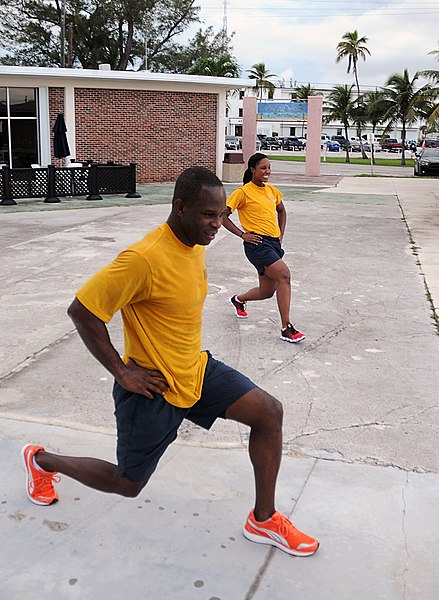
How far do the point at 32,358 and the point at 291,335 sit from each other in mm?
2179

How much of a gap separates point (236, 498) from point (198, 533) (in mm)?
365

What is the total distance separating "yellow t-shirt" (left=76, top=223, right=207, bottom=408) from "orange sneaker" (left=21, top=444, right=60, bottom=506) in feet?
2.74

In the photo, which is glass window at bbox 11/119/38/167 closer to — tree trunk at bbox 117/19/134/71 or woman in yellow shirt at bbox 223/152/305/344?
woman in yellow shirt at bbox 223/152/305/344

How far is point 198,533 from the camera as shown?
122 inches

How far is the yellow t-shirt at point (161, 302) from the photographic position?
2.52 meters

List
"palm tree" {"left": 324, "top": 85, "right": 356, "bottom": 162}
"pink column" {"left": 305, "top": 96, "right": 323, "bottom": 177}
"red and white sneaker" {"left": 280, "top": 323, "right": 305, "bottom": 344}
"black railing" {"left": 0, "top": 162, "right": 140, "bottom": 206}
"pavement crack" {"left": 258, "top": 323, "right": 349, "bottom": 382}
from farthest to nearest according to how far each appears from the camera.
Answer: "palm tree" {"left": 324, "top": 85, "right": 356, "bottom": 162} → "pink column" {"left": 305, "top": 96, "right": 323, "bottom": 177} → "black railing" {"left": 0, "top": 162, "right": 140, "bottom": 206} → "red and white sneaker" {"left": 280, "top": 323, "right": 305, "bottom": 344} → "pavement crack" {"left": 258, "top": 323, "right": 349, "bottom": 382}

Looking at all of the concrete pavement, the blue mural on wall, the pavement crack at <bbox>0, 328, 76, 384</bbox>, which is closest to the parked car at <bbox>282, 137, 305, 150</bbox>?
the blue mural on wall

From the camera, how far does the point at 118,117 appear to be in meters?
22.8

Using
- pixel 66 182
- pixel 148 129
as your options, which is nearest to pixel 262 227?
pixel 66 182

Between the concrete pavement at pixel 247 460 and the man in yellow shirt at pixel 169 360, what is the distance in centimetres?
27

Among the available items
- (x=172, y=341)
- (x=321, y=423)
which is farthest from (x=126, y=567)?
(x=321, y=423)

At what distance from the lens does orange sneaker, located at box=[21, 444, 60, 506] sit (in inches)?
128

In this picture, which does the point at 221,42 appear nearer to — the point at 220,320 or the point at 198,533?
the point at 220,320

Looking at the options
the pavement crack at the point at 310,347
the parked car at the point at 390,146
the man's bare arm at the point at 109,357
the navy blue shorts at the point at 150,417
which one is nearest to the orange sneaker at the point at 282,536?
the navy blue shorts at the point at 150,417
